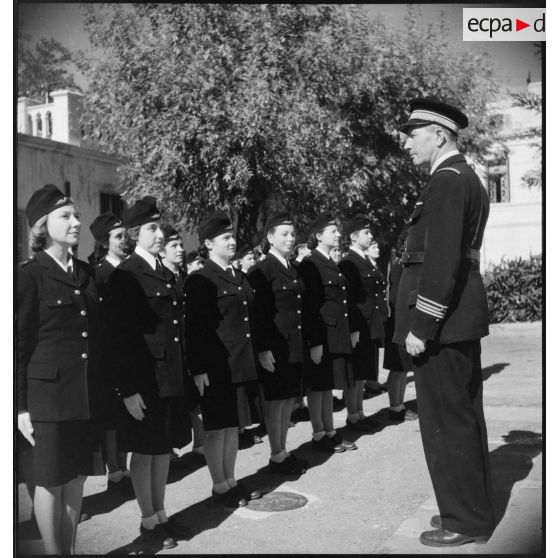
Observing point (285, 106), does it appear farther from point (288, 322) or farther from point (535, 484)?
point (535, 484)

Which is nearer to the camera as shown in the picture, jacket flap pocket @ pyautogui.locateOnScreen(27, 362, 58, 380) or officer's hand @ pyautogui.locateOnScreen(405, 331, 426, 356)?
jacket flap pocket @ pyautogui.locateOnScreen(27, 362, 58, 380)

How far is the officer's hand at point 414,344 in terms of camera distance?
428cm

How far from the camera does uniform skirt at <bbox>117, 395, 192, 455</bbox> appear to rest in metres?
4.63

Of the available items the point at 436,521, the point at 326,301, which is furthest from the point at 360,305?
the point at 436,521

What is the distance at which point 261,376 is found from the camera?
6301 mm

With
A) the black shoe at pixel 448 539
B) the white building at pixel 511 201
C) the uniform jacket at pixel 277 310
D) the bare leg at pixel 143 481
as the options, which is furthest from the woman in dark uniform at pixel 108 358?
the white building at pixel 511 201

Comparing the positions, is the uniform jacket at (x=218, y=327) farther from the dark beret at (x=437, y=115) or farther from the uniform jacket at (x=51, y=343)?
the dark beret at (x=437, y=115)

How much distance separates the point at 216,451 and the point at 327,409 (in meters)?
1.83

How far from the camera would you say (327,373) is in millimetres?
6922

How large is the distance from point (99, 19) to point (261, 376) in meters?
3.81

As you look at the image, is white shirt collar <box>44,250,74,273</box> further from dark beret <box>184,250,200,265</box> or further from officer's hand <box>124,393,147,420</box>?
dark beret <box>184,250,200,265</box>

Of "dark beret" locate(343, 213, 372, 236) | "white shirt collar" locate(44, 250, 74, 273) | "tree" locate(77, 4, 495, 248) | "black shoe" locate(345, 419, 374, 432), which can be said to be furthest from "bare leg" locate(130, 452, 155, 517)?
"tree" locate(77, 4, 495, 248)

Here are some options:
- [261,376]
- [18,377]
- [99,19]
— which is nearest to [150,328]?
[18,377]

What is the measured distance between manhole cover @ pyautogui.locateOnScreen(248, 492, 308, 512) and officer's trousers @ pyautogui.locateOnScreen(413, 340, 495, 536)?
4.38 ft
